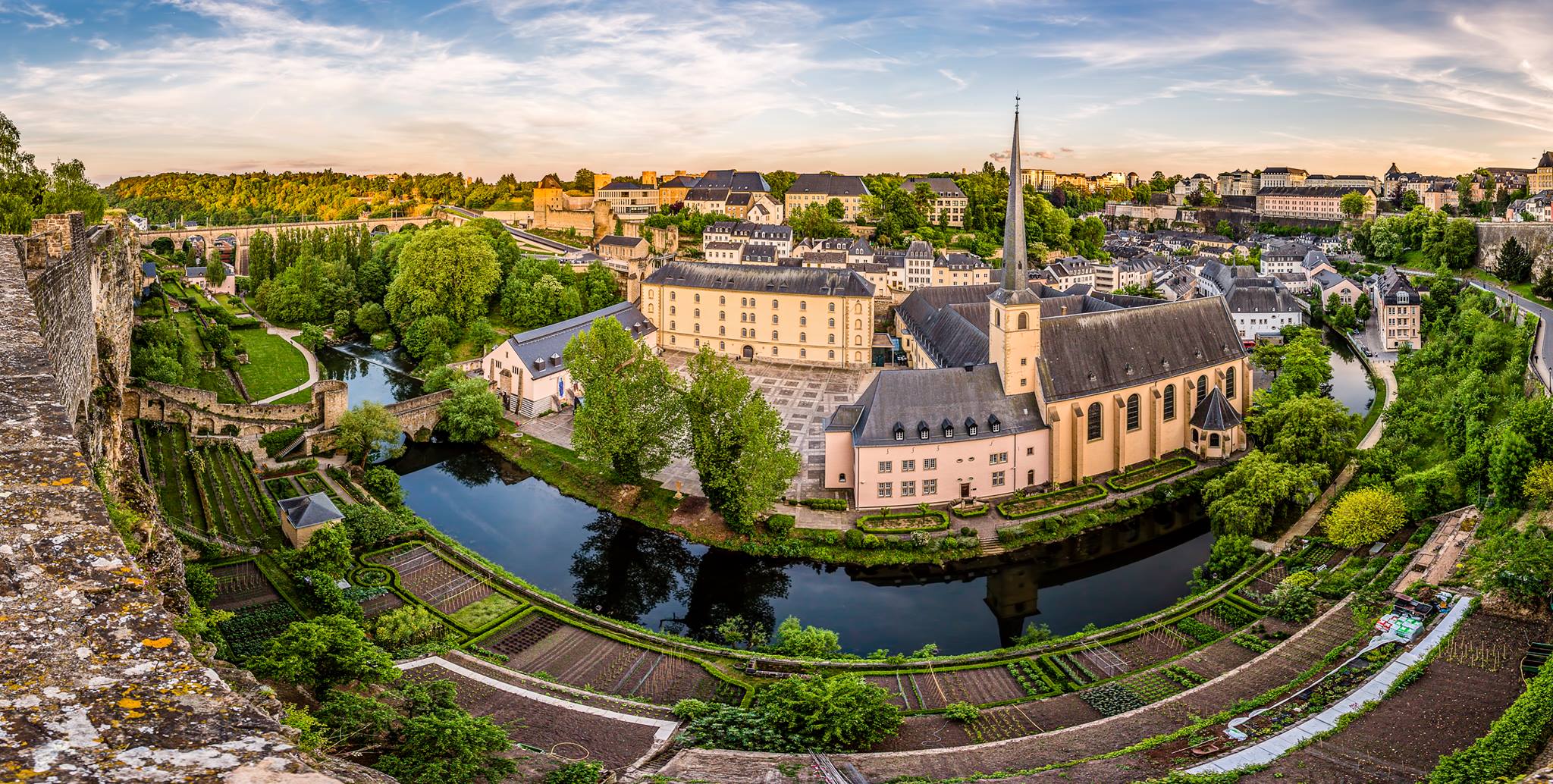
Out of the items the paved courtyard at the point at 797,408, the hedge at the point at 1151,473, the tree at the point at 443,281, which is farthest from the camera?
the tree at the point at 443,281

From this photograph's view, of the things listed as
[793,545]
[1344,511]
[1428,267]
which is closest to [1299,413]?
[1344,511]

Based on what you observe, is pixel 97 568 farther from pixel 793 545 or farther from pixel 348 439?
pixel 348 439

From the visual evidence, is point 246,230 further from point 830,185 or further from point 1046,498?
point 1046,498

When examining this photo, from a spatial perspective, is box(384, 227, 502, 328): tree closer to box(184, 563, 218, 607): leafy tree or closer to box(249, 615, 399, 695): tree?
box(184, 563, 218, 607): leafy tree

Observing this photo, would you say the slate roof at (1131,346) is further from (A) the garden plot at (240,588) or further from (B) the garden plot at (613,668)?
(A) the garden plot at (240,588)

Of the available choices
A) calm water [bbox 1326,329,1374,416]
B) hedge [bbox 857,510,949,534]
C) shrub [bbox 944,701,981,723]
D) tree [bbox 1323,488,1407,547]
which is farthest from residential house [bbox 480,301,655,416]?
calm water [bbox 1326,329,1374,416]

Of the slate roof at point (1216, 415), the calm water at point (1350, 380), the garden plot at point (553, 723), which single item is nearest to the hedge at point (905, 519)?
the slate roof at point (1216, 415)
